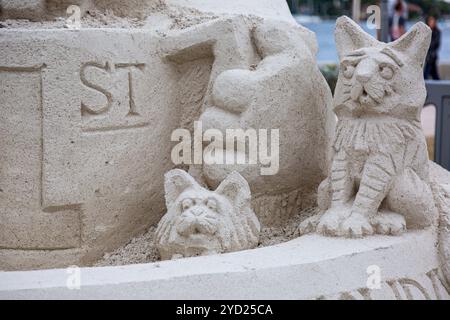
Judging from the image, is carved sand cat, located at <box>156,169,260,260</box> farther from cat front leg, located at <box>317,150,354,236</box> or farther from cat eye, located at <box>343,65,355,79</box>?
cat eye, located at <box>343,65,355,79</box>

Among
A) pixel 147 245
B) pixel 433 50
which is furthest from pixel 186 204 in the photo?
pixel 433 50

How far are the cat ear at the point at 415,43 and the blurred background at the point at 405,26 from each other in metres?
1.87

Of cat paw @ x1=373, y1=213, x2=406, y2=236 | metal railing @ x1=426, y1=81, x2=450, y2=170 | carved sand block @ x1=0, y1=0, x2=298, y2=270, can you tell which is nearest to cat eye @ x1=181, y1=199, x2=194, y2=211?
carved sand block @ x1=0, y1=0, x2=298, y2=270

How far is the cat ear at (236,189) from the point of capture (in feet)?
9.16

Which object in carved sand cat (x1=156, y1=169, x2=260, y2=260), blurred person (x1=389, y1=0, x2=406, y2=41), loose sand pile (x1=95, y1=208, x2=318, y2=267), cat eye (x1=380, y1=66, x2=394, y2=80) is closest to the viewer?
carved sand cat (x1=156, y1=169, x2=260, y2=260)

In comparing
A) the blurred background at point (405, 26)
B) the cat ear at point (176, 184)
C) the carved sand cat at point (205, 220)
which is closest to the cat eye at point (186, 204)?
the carved sand cat at point (205, 220)

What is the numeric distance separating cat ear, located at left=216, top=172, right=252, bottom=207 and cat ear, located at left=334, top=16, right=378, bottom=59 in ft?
2.26

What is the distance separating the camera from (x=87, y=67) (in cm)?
289

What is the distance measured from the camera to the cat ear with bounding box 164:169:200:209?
9.26ft
